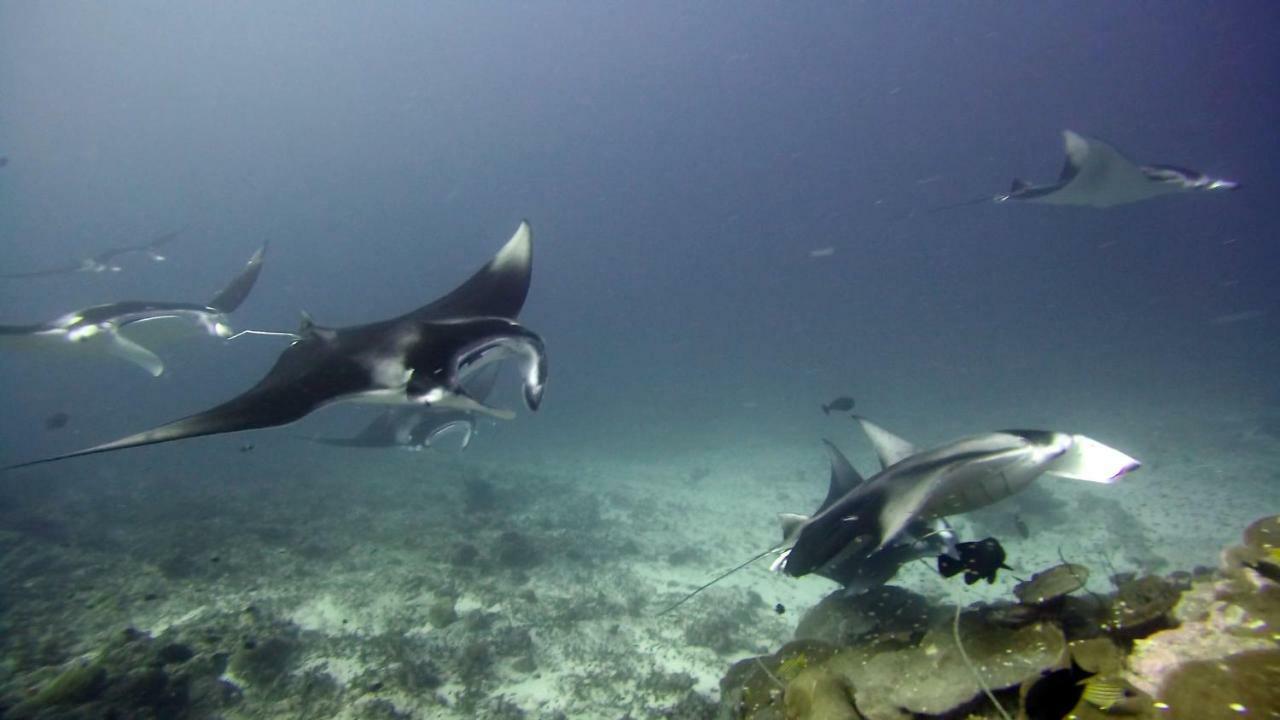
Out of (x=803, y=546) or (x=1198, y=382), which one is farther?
(x=1198, y=382)

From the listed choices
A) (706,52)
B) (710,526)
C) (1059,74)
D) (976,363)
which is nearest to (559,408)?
(710,526)

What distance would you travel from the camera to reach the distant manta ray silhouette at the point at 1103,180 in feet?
29.9

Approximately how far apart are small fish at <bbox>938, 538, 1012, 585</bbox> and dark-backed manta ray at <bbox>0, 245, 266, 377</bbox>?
26.9 ft

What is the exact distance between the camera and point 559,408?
1805 inches

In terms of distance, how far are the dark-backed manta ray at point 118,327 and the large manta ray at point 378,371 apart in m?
4.12

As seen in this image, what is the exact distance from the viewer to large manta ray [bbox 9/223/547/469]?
105 inches

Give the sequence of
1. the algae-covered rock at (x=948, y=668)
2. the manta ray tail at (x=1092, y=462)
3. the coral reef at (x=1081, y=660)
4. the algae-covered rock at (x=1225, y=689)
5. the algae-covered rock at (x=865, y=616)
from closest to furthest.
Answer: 1. the algae-covered rock at (x=1225, y=689)
2. the coral reef at (x=1081, y=660)
3. the algae-covered rock at (x=948, y=668)
4. the manta ray tail at (x=1092, y=462)
5. the algae-covered rock at (x=865, y=616)

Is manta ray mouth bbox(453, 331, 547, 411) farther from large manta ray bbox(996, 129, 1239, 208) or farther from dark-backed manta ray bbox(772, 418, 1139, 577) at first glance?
large manta ray bbox(996, 129, 1239, 208)

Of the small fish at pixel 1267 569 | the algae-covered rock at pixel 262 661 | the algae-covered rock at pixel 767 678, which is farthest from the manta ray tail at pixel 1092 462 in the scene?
the algae-covered rock at pixel 262 661

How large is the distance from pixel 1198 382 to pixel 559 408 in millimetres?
42881

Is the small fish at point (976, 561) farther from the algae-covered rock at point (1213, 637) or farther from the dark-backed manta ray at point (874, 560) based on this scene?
the algae-covered rock at point (1213, 637)

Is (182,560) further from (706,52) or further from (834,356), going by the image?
(706,52)

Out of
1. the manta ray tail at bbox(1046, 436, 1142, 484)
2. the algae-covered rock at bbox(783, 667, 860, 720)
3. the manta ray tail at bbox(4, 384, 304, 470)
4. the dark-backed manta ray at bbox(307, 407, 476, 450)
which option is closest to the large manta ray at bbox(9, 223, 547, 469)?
the manta ray tail at bbox(4, 384, 304, 470)

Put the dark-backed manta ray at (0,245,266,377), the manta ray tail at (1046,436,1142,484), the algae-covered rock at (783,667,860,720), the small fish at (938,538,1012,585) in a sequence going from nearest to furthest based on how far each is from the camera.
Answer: the algae-covered rock at (783,667,860,720) → the manta ray tail at (1046,436,1142,484) → the small fish at (938,538,1012,585) → the dark-backed manta ray at (0,245,266,377)
